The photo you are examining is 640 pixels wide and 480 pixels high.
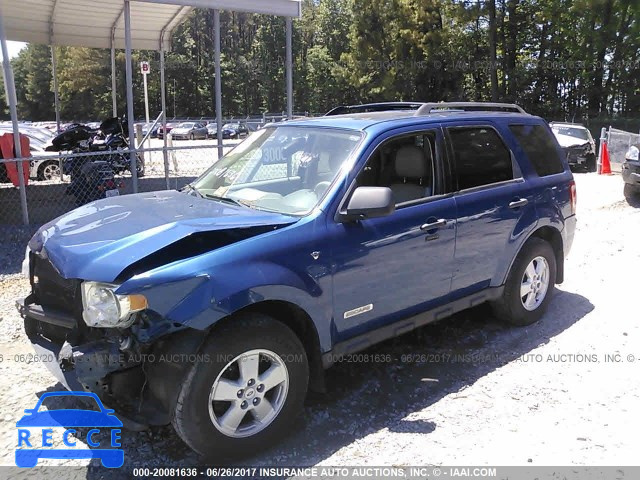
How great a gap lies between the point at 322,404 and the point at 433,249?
4.49 ft

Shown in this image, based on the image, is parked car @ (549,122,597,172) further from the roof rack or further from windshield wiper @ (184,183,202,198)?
windshield wiper @ (184,183,202,198)

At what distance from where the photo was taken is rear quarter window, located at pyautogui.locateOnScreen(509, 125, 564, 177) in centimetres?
511

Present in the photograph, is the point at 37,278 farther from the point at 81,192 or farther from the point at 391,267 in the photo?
the point at 81,192

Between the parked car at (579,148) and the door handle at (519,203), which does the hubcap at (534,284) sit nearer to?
the door handle at (519,203)

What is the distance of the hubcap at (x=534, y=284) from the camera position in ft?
16.7

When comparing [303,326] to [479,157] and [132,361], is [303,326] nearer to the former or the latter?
[132,361]

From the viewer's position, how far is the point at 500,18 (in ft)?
119

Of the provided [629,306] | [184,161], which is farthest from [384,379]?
[184,161]

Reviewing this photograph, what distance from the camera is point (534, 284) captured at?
518 centimetres

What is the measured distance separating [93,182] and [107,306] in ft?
24.6

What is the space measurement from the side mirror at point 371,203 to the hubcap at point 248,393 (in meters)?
1.02

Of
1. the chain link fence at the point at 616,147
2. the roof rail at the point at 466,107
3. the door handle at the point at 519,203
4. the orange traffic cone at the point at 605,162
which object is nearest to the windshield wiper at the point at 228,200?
the roof rail at the point at 466,107

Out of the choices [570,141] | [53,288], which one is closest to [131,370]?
[53,288]

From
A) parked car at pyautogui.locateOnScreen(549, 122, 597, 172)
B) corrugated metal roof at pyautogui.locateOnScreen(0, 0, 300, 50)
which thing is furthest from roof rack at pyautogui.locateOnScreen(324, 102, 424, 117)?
parked car at pyautogui.locateOnScreen(549, 122, 597, 172)
